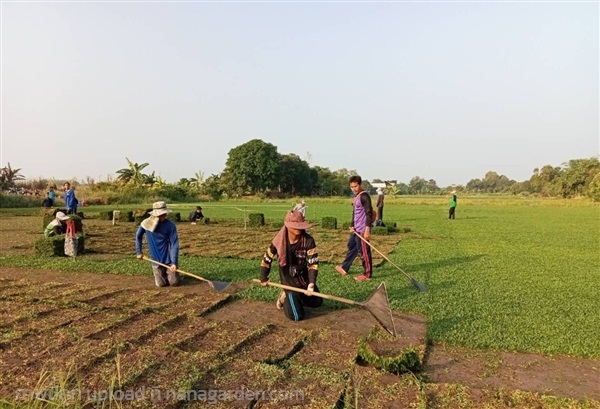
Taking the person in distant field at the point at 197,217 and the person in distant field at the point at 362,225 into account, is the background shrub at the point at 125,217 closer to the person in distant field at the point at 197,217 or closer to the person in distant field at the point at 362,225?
the person in distant field at the point at 197,217

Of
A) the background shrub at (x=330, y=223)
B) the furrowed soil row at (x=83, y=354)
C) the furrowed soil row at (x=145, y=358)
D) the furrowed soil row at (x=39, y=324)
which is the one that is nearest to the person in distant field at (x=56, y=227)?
the furrowed soil row at (x=39, y=324)

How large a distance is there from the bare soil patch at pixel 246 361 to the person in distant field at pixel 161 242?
3.49 ft

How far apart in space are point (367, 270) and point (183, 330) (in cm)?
351

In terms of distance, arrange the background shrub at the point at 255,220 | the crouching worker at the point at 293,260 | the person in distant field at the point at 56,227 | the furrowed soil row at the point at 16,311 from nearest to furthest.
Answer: the furrowed soil row at the point at 16,311, the crouching worker at the point at 293,260, the person in distant field at the point at 56,227, the background shrub at the point at 255,220

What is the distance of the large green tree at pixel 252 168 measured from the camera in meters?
56.4

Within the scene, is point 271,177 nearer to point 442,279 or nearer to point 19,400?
point 442,279

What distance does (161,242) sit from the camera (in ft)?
22.0

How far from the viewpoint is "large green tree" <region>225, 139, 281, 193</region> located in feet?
185

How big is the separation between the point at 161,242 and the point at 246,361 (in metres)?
3.44

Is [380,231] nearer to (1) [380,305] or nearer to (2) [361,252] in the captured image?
(2) [361,252]

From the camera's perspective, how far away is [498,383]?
11.6 ft

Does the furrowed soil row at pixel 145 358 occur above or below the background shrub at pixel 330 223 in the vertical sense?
below

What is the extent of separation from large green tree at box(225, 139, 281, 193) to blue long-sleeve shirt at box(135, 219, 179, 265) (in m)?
49.0

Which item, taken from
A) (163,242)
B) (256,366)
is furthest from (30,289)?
(256,366)
